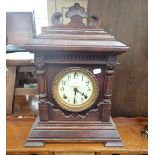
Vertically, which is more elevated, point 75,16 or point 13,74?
point 75,16

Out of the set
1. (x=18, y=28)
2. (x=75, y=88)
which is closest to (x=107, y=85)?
(x=75, y=88)

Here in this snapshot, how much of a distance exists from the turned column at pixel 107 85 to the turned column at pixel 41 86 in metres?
0.22

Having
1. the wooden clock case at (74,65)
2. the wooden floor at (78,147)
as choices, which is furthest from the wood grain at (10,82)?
the wooden clock case at (74,65)

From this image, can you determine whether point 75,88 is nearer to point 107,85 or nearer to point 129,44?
point 107,85

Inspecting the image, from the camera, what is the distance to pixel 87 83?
0.85m

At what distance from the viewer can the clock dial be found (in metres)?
0.84

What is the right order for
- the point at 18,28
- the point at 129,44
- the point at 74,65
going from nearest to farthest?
the point at 74,65 → the point at 129,44 → the point at 18,28

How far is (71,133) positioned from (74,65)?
264mm

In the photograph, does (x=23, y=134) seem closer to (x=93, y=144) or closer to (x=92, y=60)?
(x=93, y=144)

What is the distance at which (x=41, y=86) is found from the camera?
0.84 meters

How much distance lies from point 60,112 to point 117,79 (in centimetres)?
39

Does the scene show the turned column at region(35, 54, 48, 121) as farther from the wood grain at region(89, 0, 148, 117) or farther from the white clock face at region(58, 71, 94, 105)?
the wood grain at region(89, 0, 148, 117)

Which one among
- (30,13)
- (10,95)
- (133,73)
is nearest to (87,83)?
(133,73)

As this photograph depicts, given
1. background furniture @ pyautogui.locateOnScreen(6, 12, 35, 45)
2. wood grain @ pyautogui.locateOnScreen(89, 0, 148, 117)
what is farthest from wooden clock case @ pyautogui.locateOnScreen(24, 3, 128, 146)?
background furniture @ pyautogui.locateOnScreen(6, 12, 35, 45)
